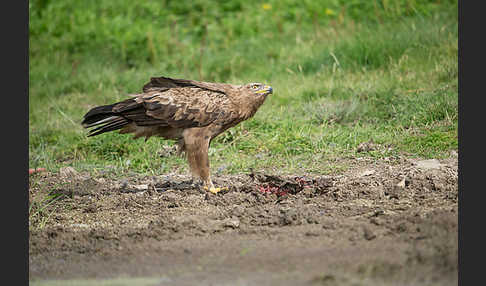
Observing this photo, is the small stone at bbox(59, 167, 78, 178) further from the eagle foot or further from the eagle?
the eagle foot

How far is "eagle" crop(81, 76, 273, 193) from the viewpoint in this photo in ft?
20.5

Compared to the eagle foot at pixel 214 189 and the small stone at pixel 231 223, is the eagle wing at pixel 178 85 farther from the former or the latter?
the small stone at pixel 231 223

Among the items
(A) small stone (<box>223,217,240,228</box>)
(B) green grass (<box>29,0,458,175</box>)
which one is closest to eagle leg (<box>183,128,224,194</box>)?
(B) green grass (<box>29,0,458,175</box>)

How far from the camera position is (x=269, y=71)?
10.1 meters

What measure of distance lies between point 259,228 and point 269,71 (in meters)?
5.55

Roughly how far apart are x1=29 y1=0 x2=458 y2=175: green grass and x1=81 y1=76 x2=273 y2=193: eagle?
2.74 feet

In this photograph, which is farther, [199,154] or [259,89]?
[259,89]

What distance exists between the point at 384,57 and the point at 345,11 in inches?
126

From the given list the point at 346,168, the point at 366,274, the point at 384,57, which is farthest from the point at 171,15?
the point at 366,274

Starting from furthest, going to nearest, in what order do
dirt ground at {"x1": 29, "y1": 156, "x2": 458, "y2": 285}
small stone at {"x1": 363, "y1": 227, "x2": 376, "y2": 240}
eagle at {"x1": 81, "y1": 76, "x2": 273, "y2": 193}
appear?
1. eagle at {"x1": 81, "y1": 76, "x2": 273, "y2": 193}
2. small stone at {"x1": 363, "y1": 227, "x2": 376, "y2": 240}
3. dirt ground at {"x1": 29, "y1": 156, "x2": 458, "y2": 285}

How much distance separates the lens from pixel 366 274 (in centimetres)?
383

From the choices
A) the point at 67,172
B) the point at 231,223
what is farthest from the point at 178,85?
the point at 231,223

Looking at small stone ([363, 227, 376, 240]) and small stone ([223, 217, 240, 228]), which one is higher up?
small stone ([363, 227, 376, 240])

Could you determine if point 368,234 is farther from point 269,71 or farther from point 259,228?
point 269,71
